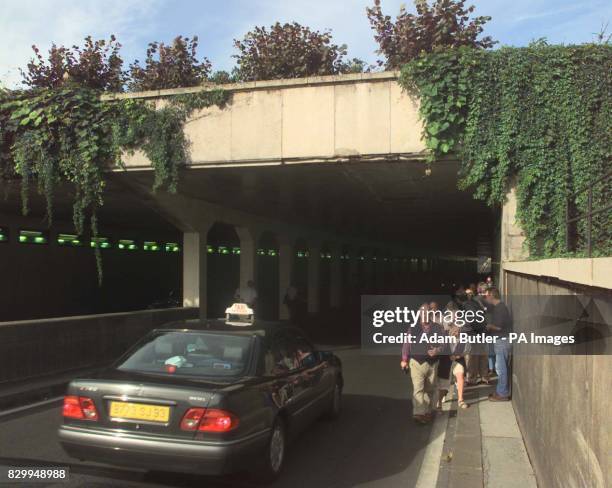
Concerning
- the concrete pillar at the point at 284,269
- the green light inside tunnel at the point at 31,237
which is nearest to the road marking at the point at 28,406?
the green light inside tunnel at the point at 31,237

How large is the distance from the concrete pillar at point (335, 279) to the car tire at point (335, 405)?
23629mm

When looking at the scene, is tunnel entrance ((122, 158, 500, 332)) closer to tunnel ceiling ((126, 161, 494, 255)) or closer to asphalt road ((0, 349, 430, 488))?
tunnel ceiling ((126, 161, 494, 255))

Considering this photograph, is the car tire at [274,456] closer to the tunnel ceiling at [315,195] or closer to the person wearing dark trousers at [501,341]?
the person wearing dark trousers at [501,341]

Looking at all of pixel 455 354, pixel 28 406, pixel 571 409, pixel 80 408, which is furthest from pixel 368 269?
pixel 571 409

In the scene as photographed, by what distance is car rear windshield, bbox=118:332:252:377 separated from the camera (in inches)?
200

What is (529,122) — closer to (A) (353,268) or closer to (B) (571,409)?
(B) (571,409)

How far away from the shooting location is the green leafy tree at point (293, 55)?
1931 centimetres

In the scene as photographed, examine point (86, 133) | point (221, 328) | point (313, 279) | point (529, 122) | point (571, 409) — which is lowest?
point (313, 279)

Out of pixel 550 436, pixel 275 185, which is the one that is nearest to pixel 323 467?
pixel 550 436

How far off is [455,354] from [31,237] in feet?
61.7

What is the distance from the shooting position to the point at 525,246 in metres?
9.95

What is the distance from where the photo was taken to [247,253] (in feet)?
70.6

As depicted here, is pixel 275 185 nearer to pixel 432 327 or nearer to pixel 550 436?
pixel 432 327

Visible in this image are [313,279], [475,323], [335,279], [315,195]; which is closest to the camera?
[475,323]
